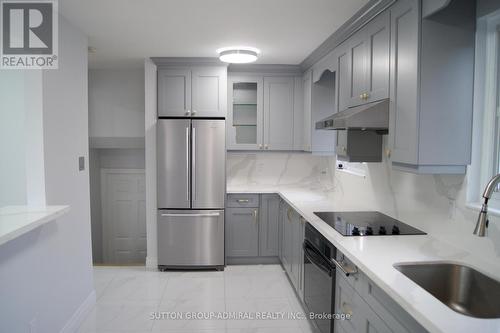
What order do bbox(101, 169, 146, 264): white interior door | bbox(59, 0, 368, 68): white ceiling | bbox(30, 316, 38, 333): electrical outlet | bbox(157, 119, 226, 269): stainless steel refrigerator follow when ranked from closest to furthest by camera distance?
bbox(30, 316, 38, 333): electrical outlet < bbox(59, 0, 368, 68): white ceiling < bbox(157, 119, 226, 269): stainless steel refrigerator < bbox(101, 169, 146, 264): white interior door

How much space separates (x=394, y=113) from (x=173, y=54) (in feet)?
8.17

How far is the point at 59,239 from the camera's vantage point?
2.39 meters

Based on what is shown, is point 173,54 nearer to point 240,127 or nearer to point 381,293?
point 240,127

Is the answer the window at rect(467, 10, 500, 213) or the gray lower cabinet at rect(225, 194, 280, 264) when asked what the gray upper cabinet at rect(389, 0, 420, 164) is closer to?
the window at rect(467, 10, 500, 213)

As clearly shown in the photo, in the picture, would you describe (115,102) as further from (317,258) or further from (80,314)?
(317,258)

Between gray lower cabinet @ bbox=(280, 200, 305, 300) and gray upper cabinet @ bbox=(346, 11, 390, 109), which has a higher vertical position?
gray upper cabinet @ bbox=(346, 11, 390, 109)

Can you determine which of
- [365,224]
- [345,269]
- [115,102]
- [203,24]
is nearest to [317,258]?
[365,224]

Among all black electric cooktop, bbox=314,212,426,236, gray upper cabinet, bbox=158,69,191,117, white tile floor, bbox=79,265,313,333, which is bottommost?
white tile floor, bbox=79,265,313,333

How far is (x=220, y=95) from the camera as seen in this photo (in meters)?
3.78

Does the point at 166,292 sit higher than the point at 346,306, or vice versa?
the point at 346,306

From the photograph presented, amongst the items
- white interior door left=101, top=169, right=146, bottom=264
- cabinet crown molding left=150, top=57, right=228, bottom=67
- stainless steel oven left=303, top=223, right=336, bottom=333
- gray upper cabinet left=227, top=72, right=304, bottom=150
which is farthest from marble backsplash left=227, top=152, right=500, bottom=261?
white interior door left=101, top=169, right=146, bottom=264

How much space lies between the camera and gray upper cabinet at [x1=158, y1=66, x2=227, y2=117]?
12.3 feet

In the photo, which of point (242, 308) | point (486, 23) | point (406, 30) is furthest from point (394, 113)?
point (242, 308)

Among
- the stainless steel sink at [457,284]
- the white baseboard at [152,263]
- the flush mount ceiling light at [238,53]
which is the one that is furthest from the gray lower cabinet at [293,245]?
the flush mount ceiling light at [238,53]
